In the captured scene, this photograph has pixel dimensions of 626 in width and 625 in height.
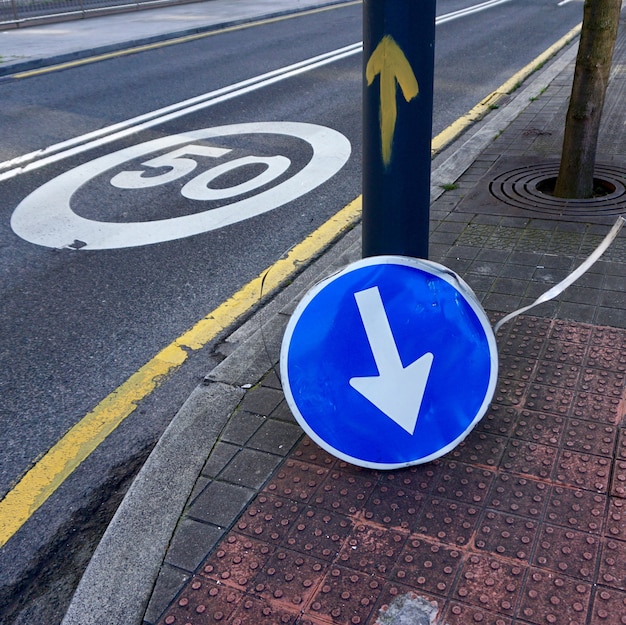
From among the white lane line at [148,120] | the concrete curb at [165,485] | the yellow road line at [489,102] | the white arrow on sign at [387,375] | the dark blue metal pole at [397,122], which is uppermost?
the dark blue metal pole at [397,122]

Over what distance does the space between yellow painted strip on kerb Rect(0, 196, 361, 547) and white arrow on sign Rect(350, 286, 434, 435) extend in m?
1.20

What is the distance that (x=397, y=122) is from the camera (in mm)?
2916

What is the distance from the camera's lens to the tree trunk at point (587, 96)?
5.09 m

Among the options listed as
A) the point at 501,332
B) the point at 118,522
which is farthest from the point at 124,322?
the point at 501,332

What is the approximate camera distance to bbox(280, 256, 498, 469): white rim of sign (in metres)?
2.60

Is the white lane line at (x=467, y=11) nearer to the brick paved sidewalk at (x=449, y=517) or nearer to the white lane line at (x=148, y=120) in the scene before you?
the white lane line at (x=148, y=120)

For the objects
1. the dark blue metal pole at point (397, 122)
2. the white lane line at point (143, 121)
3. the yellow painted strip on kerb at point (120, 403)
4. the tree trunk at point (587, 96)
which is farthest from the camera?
the white lane line at point (143, 121)

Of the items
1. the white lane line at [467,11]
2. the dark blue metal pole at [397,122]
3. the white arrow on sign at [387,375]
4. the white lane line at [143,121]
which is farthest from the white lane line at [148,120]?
the white lane line at [467,11]

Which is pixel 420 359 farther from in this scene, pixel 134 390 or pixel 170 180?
pixel 170 180

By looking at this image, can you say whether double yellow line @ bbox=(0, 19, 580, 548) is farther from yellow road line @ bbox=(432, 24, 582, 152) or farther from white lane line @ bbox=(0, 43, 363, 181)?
white lane line @ bbox=(0, 43, 363, 181)

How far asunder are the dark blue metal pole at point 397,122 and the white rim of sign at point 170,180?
2.71m

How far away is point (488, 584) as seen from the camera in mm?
2361

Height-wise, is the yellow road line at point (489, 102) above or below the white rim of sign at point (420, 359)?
below

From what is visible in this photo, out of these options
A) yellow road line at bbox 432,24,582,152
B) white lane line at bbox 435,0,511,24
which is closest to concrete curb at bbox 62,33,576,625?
yellow road line at bbox 432,24,582,152
